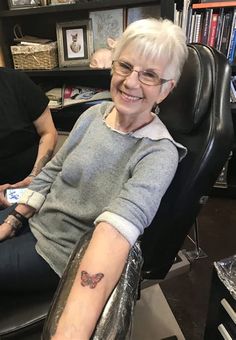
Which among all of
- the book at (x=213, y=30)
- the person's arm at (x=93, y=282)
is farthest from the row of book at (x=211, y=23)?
the person's arm at (x=93, y=282)

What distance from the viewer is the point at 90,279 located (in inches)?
26.9

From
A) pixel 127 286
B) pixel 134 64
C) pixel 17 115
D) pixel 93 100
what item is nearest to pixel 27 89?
pixel 17 115

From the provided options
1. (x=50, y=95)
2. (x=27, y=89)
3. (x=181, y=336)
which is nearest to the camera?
(x=181, y=336)

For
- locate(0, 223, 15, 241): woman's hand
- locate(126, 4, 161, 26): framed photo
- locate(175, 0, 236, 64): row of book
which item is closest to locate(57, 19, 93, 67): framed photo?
locate(126, 4, 161, 26): framed photo

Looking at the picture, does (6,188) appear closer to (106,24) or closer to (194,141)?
(194,141)

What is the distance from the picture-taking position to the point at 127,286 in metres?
0.73

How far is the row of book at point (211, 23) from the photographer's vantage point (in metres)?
1.76

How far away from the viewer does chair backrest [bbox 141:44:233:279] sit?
83cm

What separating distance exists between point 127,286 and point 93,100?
1.54 meters

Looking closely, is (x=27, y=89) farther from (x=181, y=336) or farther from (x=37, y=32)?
(x=181, y=336)

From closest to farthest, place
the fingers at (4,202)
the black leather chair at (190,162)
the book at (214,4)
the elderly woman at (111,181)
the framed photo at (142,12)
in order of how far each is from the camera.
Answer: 1. the elderly woman at (111,181)
2. the black leather chair at (190,162)
3. the fingers at (4,202)
4. the book at (214,4)
5. the framed photo at (142,12)

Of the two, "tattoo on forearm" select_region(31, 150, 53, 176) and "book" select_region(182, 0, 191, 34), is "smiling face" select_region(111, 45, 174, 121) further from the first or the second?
"book" select_region(182, 0, 191, 34)

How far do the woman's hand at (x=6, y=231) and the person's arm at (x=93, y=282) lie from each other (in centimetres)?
46

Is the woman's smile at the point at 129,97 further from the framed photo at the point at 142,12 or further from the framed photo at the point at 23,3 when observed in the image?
the framed photo at the point at 23,3
